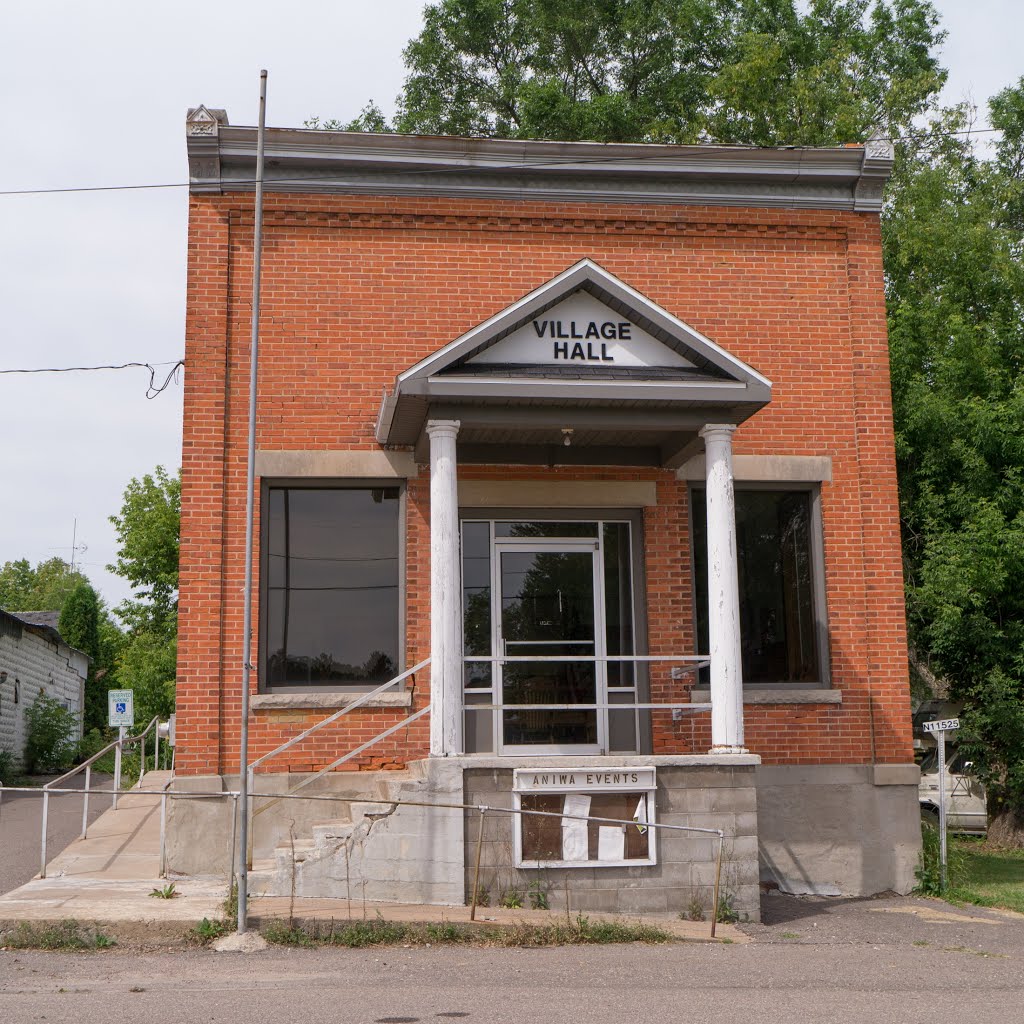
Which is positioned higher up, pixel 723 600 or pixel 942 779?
pixel 723 600

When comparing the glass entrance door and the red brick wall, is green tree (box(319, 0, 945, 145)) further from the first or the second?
the glass entrance door

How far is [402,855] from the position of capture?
1041 centimetres

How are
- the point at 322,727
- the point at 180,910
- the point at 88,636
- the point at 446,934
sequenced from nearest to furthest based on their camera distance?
the point at 446,934 < the point at 180,910 < the point at 322,727 < the point at 88,636

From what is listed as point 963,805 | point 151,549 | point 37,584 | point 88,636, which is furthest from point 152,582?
point 37,584

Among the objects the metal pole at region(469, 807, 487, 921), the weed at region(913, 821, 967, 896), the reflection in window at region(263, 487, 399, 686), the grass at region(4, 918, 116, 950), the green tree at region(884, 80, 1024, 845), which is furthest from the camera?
the green tree at region(884, 80, 1024, 845)

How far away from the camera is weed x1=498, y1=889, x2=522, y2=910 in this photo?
10391 mm

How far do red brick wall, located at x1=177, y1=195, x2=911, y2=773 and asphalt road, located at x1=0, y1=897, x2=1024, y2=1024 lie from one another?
3.26m

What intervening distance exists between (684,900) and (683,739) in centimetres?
242

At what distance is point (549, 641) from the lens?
12969 mm

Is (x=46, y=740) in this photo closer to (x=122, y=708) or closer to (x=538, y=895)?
(x=122, y=708)

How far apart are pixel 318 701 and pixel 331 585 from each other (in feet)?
4.00

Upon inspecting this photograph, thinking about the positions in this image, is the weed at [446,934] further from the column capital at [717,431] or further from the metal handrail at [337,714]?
the column capital at [717,431]

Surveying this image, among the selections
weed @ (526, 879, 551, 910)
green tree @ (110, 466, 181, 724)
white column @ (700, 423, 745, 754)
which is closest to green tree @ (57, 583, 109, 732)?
green tree @ (110, 466, 181, 724)

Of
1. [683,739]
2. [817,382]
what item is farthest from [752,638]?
[817,382]
